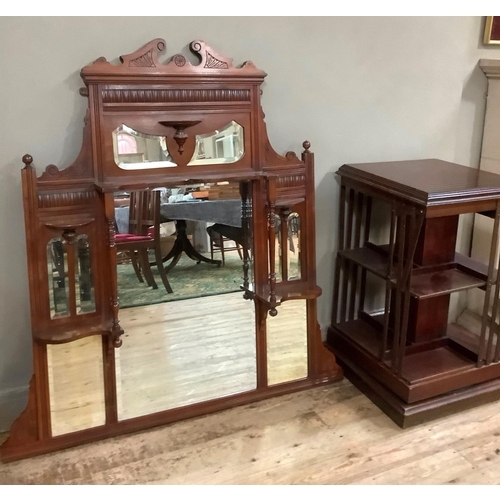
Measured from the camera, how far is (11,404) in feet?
6.48

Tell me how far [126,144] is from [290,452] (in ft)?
3.78

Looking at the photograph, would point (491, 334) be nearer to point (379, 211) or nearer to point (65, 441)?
point (379, 211)

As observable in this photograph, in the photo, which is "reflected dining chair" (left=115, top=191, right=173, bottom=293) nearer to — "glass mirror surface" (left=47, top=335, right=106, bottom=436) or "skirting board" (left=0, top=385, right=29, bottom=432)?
"glass mirror surface" (left=47, top=335, right=106, bottom=436)

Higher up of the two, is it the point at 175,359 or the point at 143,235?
the point at 143,235

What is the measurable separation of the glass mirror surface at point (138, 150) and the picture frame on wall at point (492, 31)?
144cm

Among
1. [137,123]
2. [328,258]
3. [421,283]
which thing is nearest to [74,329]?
[137,123]

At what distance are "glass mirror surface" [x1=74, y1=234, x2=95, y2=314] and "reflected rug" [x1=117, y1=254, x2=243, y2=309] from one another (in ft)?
0.32

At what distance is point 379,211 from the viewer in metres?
2.37

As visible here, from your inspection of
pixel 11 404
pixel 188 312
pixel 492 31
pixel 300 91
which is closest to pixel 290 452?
pixel 188 312

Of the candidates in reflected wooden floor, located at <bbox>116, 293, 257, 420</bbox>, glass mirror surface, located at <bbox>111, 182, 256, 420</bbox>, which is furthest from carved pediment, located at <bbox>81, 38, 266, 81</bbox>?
reflected wooden floor, located at <bbox>116, 293, 257, 420</bbox>

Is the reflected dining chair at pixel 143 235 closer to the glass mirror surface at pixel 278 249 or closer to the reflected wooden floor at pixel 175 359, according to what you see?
the reflected wooden floor at pixel 175 359

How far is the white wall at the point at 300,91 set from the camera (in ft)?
5.68

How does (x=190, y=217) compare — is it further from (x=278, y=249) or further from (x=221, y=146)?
(x=278, y=249)

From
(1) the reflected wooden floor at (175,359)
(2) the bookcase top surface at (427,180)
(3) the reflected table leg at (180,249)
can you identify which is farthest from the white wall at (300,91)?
(3) the reflected table leg at (180,249)
